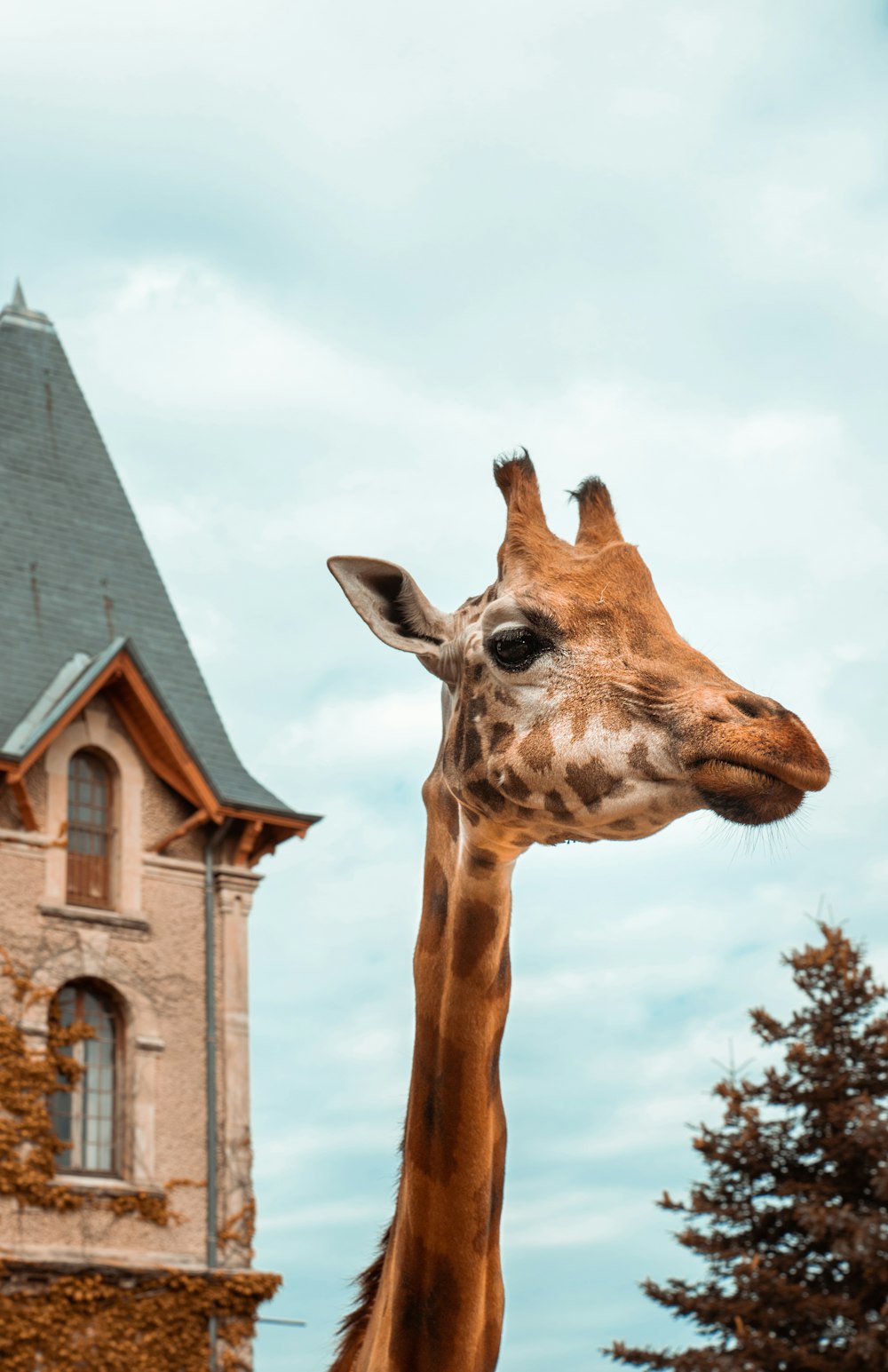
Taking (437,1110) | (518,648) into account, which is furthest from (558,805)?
(437,1110)

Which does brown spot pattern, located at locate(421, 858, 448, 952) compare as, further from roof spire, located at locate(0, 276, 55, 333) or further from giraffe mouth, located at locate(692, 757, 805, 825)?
roof spire, located at locate(0, 276, 55, 333)

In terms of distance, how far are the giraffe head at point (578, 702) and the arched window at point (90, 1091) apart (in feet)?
59.9

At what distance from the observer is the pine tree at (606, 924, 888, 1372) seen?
18.9m

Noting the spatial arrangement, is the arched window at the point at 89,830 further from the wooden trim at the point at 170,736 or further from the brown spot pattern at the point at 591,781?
the brown spot pattern at the point at 591,781

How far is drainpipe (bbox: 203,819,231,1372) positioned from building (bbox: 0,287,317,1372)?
3cm

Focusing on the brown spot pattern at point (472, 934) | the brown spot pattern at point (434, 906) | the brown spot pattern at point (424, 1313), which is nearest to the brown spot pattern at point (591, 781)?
the brown spot pattern at point (472, 934)

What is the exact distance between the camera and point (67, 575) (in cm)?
2512

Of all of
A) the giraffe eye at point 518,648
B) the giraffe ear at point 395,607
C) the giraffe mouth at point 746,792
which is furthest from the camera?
the giraffe ear at point 395,607

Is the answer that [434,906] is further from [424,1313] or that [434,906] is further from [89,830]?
[89,830]

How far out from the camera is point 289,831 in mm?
24375

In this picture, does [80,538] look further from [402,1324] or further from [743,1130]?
[402,1324]

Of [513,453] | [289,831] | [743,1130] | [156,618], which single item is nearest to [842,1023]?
[743,1130]

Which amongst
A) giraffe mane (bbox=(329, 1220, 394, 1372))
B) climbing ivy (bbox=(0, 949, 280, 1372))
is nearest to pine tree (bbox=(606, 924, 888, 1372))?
climbing ivy (bbox=(0, 949, 280, 1372))

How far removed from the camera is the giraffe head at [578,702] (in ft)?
11.7
